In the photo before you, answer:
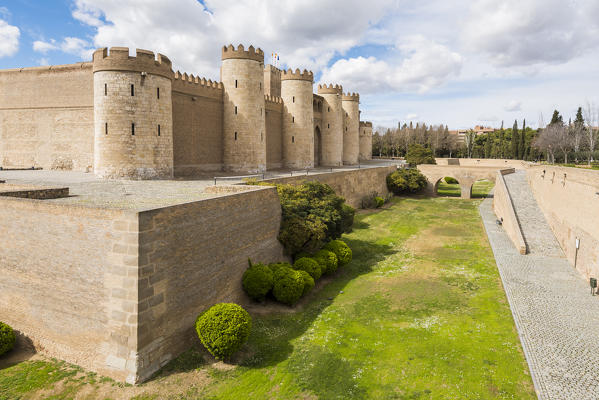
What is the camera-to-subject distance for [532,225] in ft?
76.7

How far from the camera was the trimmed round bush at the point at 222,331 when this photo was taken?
10.3m

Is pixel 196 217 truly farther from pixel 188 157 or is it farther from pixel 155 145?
pixel 188 157

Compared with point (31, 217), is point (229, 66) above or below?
above

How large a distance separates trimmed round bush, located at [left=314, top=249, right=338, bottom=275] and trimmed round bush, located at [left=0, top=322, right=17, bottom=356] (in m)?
11.0

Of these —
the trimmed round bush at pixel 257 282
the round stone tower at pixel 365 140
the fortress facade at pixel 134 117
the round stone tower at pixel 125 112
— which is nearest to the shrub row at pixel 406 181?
the round stone tower at pixel 365 140

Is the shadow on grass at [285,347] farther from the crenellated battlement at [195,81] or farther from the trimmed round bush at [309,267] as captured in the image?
the crenellated battlement at [195,81]

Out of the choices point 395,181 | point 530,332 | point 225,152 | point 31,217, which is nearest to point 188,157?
point 225,152

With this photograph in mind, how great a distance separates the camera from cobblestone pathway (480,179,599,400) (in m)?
9.43

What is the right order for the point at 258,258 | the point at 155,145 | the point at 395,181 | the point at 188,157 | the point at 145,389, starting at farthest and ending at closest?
the point at 395,181
the point at 188,157
the point at 155,145
the point at 258,258
the point at 145,389

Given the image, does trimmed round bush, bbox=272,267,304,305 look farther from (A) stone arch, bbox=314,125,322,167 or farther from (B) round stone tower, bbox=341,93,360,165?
(B) round stone tower, bbox=341,93,360,165

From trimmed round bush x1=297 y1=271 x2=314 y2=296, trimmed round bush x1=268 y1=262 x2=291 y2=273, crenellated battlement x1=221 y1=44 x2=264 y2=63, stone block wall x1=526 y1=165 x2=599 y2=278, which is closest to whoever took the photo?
trimmed round bush x1=268 y1=262 x2=291 y2=273

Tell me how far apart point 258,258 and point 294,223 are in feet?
9.03

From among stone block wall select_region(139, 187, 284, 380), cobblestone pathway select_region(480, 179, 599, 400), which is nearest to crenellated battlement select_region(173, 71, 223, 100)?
stone block wall select_region(139, 187, 284, 380)

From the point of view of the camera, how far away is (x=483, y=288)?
15688 millimetres
